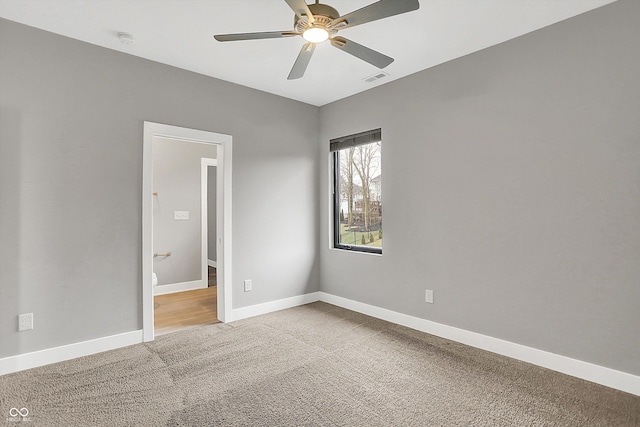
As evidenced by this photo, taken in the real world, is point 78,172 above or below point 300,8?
below

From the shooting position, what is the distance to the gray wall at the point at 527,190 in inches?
91.7

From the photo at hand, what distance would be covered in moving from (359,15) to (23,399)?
3.17 m

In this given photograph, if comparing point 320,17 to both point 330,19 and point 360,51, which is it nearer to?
point 330,19

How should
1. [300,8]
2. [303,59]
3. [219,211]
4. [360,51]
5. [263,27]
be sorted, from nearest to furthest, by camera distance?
1. [300,8]
2. [360,51]
3. [303,59]
4. [263,27]
5. [219,211]

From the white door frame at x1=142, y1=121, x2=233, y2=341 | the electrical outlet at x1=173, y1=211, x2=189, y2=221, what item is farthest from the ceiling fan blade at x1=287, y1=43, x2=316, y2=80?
the electrical outlet at x1=173, y1=211, x2=189, y2=221

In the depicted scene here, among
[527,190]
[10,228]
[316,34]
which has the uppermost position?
[316,34]

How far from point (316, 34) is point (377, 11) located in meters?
0.39

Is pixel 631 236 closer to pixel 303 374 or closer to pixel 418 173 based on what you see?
pixel 418 173

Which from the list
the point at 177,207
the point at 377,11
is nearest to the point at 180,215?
the point at 177,207

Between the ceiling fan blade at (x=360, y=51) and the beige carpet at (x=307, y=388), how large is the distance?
229 cm

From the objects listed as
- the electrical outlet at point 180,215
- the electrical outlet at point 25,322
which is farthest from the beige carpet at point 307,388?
the electrical outlet at point 180,215

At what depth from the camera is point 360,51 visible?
7.43 feet

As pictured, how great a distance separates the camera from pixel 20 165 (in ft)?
8.54

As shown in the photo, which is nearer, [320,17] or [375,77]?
[320,17]
